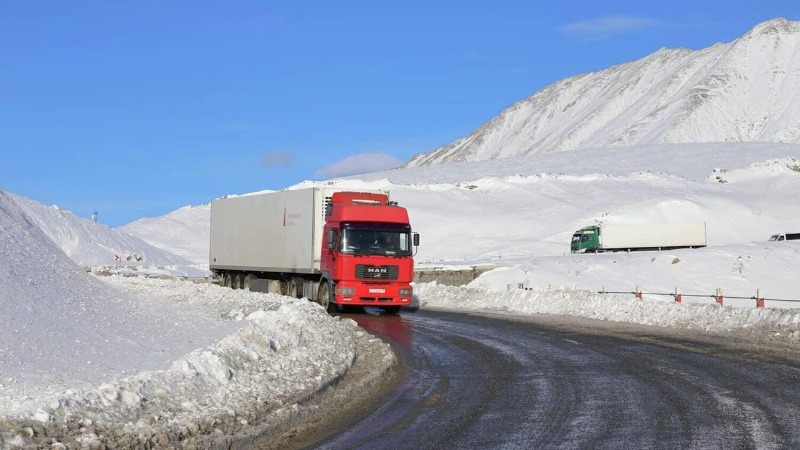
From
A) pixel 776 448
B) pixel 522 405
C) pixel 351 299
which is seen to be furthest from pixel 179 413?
pixel 351 299

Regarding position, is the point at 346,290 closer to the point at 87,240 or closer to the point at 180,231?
the point at 87,240

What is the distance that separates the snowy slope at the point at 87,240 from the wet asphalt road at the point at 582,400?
64.7 m

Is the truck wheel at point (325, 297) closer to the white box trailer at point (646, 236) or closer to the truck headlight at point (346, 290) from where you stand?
the truck headlight at point (346, 290)

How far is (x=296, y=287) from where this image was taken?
112 ft

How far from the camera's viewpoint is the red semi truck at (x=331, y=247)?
95.3 ft

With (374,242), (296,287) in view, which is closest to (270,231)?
(296,287)

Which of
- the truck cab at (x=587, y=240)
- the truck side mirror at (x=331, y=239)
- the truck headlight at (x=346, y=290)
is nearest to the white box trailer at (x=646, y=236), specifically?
the truck cab at (x=587, y=240)

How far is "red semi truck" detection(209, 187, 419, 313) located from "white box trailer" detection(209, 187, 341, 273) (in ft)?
0.12

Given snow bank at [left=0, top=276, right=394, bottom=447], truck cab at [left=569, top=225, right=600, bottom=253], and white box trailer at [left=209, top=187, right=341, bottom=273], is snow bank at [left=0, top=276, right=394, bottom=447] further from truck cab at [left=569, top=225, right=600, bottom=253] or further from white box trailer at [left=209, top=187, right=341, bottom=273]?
truck cab at [left=569, top=225, right=600, bottom=253]

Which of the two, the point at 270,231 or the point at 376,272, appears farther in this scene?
the point at 270,231

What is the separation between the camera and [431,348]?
19406 mm

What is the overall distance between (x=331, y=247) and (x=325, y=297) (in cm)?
203

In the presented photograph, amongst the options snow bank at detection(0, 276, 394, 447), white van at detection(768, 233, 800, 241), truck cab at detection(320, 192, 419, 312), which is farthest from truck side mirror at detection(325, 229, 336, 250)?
white van at detection(768, 233, 800, 241)

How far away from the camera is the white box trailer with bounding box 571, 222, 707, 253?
6894 cm
